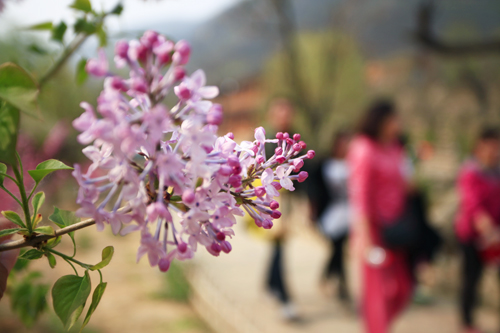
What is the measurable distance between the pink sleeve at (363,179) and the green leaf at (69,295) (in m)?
2.58

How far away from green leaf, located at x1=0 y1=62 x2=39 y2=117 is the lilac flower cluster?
0.22ft

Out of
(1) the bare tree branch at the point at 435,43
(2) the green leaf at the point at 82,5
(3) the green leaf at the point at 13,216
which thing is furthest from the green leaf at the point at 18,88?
(1) the bare tree branch at the point at 435,43

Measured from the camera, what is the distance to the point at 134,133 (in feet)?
1.61

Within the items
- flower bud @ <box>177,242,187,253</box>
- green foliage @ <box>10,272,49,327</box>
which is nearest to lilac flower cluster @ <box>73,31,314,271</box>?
flower bud @ <box>177,242,187,253</box>

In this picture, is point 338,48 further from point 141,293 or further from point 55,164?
point 55,164

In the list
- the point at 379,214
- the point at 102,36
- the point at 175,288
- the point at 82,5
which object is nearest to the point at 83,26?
the point at 102,36

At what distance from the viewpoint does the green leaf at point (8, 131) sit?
1.57ft

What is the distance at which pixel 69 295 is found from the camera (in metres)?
0.60

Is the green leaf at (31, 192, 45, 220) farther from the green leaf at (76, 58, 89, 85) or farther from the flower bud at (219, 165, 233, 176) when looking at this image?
the green leaf at (76, 58, 89, 85)

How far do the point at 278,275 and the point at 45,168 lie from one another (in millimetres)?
3618

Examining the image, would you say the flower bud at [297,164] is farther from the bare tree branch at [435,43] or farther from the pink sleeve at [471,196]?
the bare tree branch at [435,43]

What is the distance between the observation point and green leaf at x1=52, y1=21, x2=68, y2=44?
1.18 m

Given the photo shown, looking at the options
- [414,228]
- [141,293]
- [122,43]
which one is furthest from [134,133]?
[141,293]

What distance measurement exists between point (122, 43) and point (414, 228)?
302 centimetres
